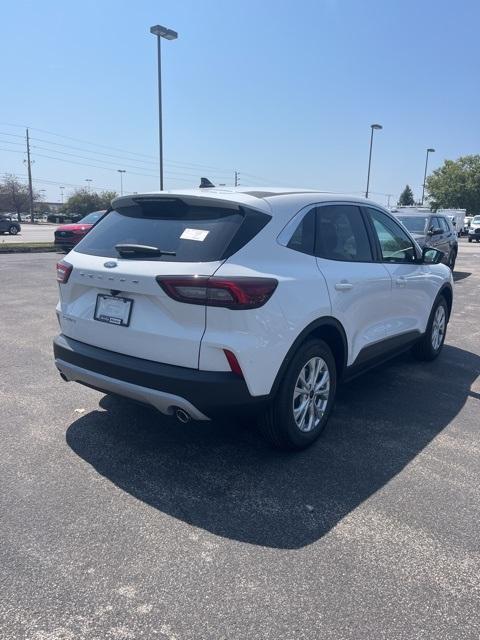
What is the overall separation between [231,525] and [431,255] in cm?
398

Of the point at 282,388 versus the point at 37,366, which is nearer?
the point at 282,388

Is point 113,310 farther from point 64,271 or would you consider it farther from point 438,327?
point 438,327

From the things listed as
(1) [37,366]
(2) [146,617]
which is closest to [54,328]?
(1) [37,366]

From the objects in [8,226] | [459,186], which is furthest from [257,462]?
[459,186]

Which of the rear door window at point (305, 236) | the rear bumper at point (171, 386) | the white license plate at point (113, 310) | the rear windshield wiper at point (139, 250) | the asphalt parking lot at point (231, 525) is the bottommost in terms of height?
the asphalt parking lot at point (231, 525)

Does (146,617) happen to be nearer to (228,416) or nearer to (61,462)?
(228,416)

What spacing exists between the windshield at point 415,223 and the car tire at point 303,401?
421 inches

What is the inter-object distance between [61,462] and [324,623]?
6.61ft

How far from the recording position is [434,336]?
20.2 ft

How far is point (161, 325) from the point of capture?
3164 mm

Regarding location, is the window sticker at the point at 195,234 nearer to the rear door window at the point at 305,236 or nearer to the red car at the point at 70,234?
the rear door window at the point at 305,236

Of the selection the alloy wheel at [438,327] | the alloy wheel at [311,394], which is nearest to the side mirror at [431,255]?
the alloy wheel at [438,327]

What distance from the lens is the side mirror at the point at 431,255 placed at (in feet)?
18.5

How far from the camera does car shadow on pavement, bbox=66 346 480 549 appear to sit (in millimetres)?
2959
